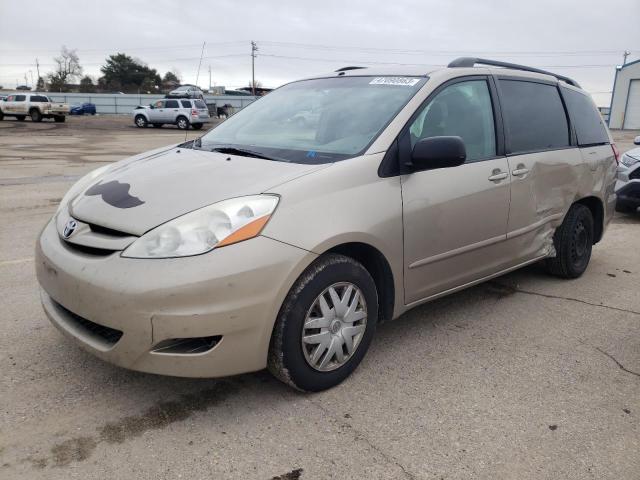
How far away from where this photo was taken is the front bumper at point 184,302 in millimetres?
2340

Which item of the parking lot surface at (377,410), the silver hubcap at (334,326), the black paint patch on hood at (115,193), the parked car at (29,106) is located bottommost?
the parking lot surface at (377,410)

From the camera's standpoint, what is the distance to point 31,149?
16.8 meters

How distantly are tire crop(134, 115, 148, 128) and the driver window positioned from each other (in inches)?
1272

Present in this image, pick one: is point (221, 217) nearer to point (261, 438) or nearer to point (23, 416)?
point (261, 438)

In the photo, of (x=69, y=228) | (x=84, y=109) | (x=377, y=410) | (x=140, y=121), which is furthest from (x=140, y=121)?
(x=377, y=410)

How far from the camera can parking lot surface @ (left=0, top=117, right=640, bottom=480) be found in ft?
7.58

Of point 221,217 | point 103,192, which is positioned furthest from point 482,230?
point 103,192

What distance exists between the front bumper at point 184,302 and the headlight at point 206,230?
0.14 ft

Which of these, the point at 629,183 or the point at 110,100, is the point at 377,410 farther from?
the point at 110,100

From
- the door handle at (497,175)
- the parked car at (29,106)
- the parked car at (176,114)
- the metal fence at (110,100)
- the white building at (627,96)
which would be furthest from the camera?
the metal fence at (110,100)

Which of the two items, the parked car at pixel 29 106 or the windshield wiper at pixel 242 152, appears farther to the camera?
the parked car at pixel 29 106

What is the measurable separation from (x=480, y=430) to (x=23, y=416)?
2.12m

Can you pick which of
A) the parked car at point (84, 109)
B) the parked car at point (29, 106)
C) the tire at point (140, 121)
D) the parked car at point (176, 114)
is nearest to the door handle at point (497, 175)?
the parked car at point (176, 114)

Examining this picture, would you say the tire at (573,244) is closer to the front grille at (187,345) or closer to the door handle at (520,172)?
the door handle at (520,172)
